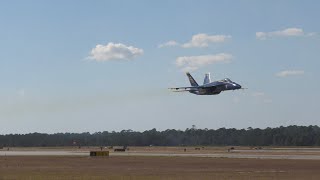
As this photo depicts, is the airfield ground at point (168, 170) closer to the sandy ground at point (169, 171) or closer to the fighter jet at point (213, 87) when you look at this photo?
the sandy ground at point (169, 171)

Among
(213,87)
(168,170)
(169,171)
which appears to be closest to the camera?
(169,171)

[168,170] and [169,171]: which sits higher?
[168,170]

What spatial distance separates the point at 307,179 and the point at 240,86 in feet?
197

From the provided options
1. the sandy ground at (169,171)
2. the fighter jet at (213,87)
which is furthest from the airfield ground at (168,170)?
the fighter jet at (213,87)

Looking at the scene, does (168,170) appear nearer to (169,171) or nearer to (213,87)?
(169,171)

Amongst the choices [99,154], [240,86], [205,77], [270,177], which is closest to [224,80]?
[240,86]

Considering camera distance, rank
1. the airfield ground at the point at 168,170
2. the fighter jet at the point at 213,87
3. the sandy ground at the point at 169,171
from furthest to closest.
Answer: the fighter jet at the point at 213,87 < the airfield ground at the point at 168,170 < the sandy ground at the point at 169,171

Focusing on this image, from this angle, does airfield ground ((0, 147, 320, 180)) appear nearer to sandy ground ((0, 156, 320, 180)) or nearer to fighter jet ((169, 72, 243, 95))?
sandy ground ((0, 156, 320, 180))

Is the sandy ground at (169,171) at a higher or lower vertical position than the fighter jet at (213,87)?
lower

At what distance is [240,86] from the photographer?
118125 millimetres

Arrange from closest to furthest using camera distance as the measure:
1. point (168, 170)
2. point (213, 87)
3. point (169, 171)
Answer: point (169, 171)
point (168, 170)
point (213, 87)

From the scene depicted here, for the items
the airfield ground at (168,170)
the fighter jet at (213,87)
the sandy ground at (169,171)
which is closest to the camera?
the sandy ground at (169,171)

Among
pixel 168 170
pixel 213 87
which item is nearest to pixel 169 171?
pixel 168 170

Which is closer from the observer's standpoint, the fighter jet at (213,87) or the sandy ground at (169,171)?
the sandy ground at (169,171)
